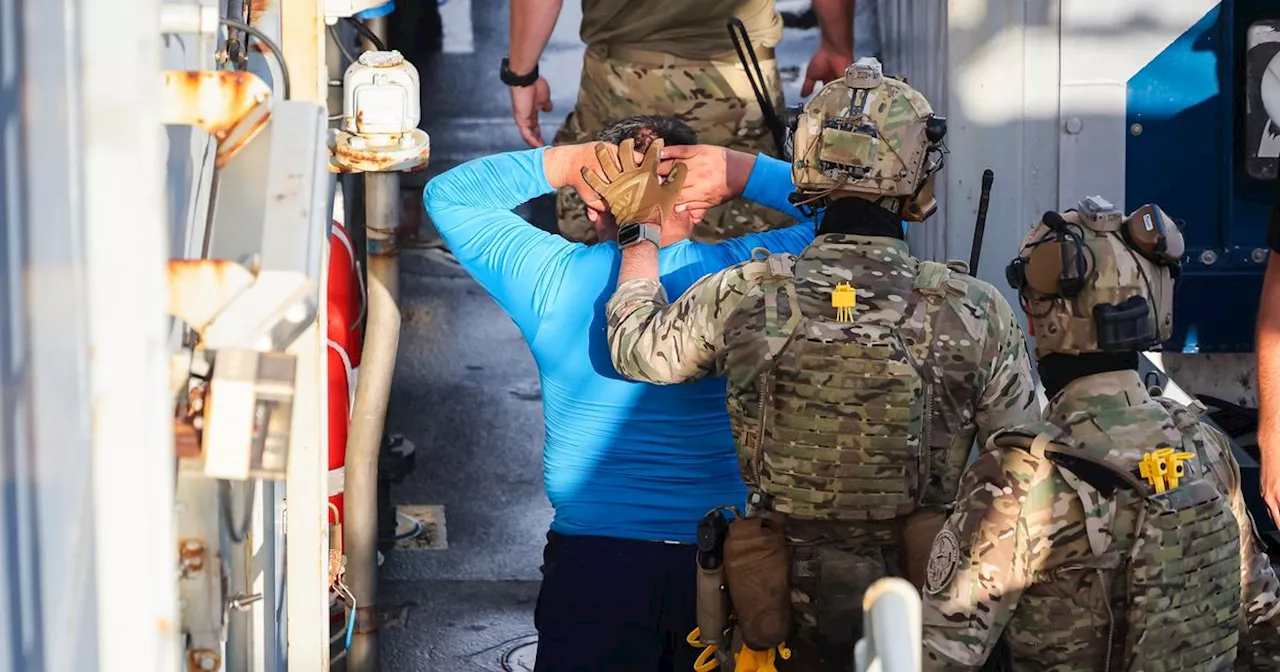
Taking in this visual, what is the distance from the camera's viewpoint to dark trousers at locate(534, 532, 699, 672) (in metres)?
3.90

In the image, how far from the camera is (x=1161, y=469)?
301 cm

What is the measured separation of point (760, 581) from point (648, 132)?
1.06 meters

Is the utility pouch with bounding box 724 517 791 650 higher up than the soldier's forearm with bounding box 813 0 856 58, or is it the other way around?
the soldier's forearm with bounding box 813 0 856 58

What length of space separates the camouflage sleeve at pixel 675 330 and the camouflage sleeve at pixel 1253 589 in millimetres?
955

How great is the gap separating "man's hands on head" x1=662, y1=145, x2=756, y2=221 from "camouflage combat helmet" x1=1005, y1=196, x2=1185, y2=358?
98 centimetres

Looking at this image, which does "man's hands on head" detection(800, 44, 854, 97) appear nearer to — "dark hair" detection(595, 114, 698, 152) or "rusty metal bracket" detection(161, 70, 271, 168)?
"dark hair" detection(595, 114, 698, 152)

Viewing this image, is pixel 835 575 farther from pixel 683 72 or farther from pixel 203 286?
pixel 683 72

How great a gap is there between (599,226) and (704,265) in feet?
0.84

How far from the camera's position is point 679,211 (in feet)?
13.1

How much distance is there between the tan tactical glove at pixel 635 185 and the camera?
3865mm

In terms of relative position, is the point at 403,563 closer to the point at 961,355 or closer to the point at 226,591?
the point at 961,355

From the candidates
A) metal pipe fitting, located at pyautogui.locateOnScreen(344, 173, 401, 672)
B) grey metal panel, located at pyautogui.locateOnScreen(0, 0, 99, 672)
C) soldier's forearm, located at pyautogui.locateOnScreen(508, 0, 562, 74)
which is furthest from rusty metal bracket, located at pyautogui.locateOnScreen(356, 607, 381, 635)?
grey metal panel, located at pyautogui.locateOnScreen(0, 0, 99, 672)

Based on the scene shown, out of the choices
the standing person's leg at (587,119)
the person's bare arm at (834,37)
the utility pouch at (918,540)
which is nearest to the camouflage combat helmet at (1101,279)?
the utility pouch at (918,540)

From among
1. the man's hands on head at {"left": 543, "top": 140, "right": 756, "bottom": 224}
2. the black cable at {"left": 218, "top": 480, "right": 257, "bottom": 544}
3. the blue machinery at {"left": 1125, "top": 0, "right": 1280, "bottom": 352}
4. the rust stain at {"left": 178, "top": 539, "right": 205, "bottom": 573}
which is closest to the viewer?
the rust stain at {"left": 178, "top": 539, "right": 205, "bottom": 573}
